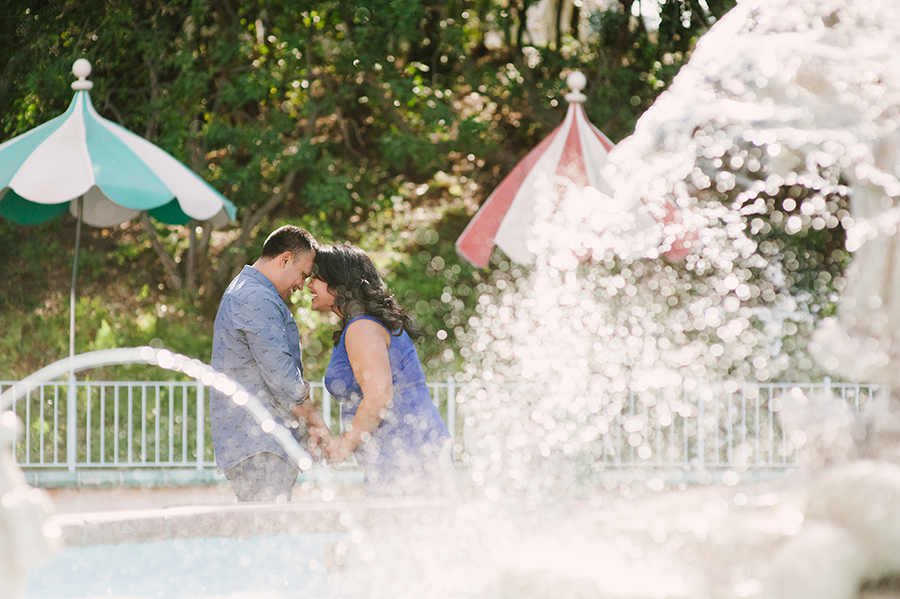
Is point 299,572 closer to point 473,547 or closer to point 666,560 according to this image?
point 473,547

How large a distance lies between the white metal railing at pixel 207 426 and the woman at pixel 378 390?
12.4 ft

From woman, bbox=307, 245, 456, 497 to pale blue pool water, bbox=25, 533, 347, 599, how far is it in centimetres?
40

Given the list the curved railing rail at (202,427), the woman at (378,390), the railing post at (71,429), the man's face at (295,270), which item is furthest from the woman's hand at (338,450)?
the railing post at (71,429)

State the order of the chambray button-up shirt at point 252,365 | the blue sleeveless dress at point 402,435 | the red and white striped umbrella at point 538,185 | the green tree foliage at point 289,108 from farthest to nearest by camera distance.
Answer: the green tree foliage at point 289,108, the red and white striped umbrella at point 538,185, the chambray button-up shirt at point 252,365, the blue sleeveless dress at point 402,435

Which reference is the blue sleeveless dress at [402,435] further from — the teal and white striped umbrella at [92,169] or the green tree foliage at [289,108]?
the green tree foliage at [289,108]

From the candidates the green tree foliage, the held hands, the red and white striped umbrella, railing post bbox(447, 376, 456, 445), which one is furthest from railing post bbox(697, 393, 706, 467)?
the held hands

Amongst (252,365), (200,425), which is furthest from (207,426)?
(252,365)

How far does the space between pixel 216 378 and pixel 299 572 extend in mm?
884

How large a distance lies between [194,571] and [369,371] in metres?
1.23

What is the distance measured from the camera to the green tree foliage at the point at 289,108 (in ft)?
29.5

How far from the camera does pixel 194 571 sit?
3.38 metres

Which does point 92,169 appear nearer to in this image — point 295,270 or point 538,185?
point 295,270

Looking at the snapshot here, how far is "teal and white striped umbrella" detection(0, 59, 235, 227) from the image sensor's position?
5.96 meters

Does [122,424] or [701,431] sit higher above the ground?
[122,424]
